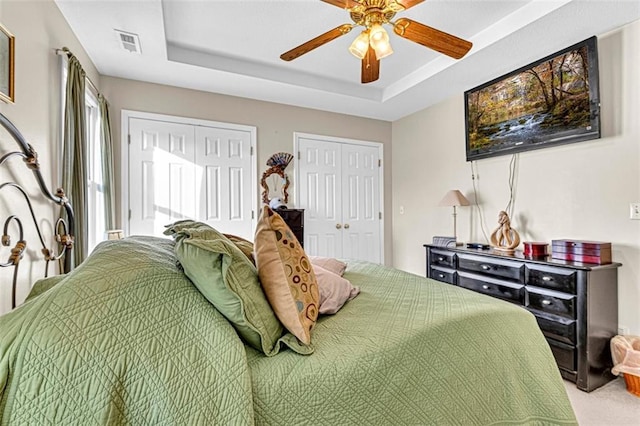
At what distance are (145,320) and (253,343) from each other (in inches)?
13.1

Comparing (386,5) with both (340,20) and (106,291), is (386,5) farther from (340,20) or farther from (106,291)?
(106,291)

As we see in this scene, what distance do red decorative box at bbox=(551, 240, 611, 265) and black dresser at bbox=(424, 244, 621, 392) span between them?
67 mm

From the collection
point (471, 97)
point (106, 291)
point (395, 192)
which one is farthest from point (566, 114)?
point (106, 291)

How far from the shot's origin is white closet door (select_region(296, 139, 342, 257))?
4238mm

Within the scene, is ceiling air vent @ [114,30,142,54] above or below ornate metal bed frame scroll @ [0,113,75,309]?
above

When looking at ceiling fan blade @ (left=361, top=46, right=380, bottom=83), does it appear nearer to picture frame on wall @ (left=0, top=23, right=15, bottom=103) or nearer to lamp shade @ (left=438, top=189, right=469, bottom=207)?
lamp shade @ (left=438, top=189, right=469, bottom=207)

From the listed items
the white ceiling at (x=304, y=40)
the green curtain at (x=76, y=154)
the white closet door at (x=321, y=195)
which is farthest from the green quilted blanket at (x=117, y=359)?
the white closet door at (x=321, y=195)

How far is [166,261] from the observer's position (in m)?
1.11

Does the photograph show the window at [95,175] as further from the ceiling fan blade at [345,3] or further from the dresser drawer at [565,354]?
the dresser drawer at [565,354]

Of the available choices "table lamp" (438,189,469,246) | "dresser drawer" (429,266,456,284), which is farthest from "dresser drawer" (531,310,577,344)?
"table lamp" (438,189,469,246)

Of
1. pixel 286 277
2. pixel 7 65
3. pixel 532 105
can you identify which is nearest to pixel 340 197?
pixel 532 105

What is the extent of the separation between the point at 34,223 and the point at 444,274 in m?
3.23

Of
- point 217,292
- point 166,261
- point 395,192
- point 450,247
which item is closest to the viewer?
point 217,292

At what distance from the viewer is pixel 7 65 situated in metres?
1.43
